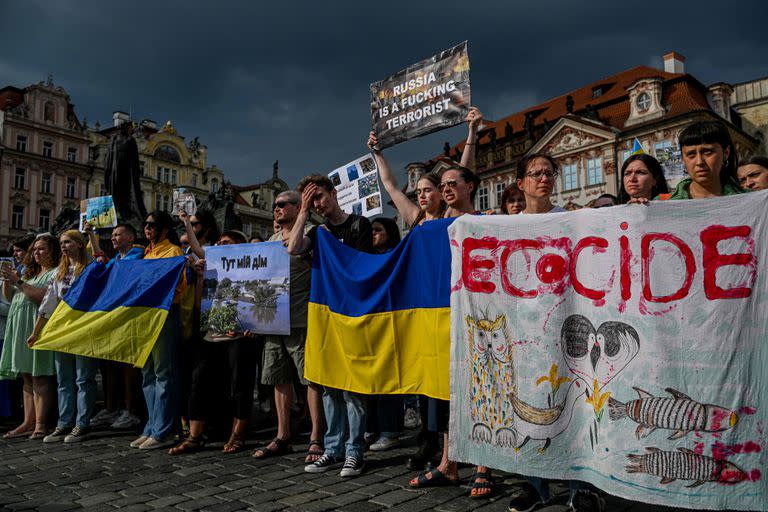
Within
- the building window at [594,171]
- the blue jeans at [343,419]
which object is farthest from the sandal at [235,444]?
the building window at [594,171]

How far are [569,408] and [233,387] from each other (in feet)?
10.8

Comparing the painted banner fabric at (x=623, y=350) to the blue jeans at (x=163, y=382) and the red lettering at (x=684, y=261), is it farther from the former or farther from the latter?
the blue jeans at (x=163, y=382)

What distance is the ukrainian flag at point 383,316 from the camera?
163 inches

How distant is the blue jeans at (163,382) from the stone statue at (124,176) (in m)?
6.23

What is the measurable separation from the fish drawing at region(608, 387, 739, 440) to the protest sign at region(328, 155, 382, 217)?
4072mm

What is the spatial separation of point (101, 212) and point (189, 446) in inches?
195

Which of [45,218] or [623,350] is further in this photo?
[45,218]

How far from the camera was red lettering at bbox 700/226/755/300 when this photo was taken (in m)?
2.92

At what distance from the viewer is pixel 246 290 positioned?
5535 millimetres

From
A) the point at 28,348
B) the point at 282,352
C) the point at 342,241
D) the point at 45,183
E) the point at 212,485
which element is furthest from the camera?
the point at 45,183

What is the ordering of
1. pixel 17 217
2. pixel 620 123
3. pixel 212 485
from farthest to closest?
pixel 17 217
pixel 620 123
pixel 212 485

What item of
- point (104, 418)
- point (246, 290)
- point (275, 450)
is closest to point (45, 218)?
point (104, 418)

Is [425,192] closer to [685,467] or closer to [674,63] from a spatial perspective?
[685,467]

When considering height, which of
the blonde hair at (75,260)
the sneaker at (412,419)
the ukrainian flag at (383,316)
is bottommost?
the sneaker at (412,419)
